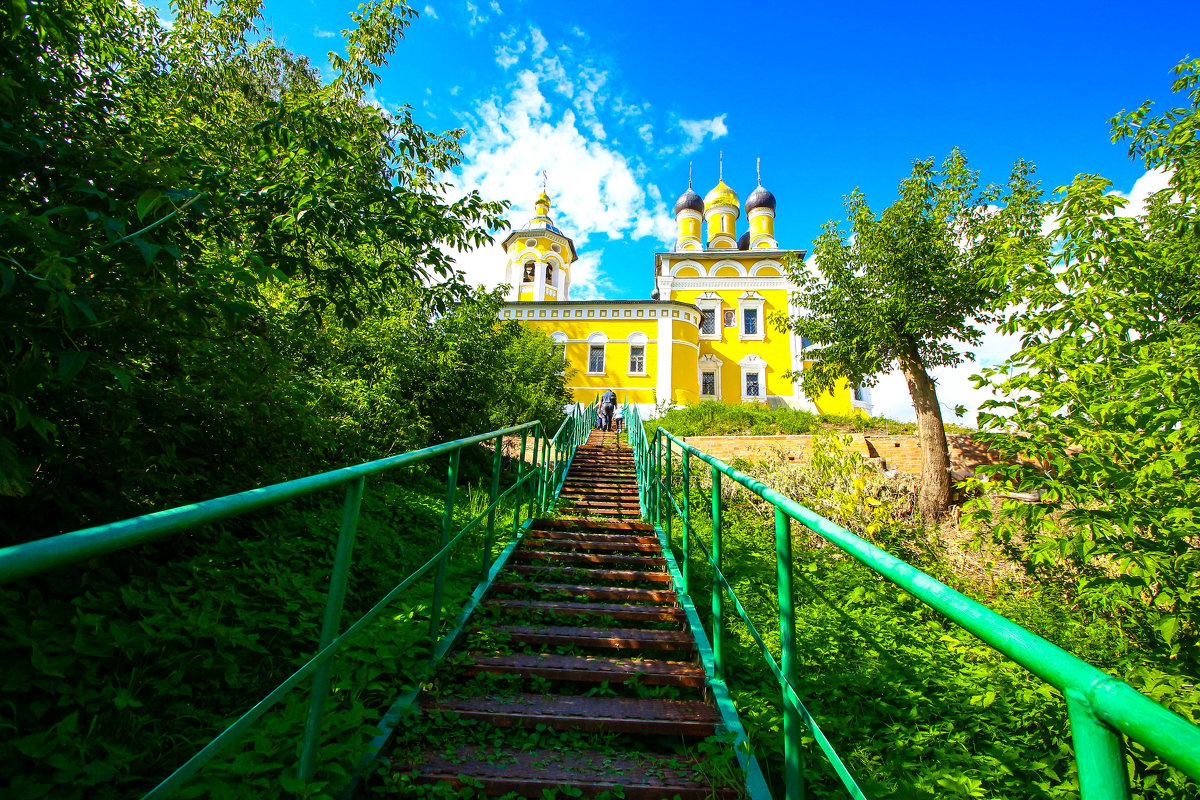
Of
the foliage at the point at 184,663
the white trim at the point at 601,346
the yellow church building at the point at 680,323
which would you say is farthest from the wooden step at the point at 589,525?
the white trim at the point at 601,346

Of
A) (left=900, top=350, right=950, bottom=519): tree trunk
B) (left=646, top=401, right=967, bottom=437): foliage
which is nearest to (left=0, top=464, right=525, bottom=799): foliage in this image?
(left=900, top=350, right=950, bottom=519): tree trunk

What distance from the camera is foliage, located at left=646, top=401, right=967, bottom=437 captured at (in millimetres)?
15430

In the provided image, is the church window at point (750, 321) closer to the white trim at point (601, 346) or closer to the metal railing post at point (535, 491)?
the white trim at point (601, 346)

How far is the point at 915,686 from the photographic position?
3752 millimetres

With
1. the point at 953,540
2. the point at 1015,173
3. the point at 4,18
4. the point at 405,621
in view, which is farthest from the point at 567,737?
the point at 1015,173

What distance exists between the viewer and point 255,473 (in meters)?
3.96

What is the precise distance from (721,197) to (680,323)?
1405cm

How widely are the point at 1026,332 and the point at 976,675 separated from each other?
2.81m

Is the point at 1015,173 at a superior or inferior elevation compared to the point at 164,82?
superior

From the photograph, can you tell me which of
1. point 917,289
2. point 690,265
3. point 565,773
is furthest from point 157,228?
point 690,265

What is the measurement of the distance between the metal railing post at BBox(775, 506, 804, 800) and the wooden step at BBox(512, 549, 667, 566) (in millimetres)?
2980

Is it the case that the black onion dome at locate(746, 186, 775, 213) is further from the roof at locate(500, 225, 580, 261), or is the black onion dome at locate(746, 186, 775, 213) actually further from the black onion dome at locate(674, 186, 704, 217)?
the roof at locate(500, 225, 580, 261)

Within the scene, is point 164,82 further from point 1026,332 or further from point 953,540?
point 953,540

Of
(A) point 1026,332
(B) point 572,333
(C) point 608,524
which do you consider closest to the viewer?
(A) point 1026,332
